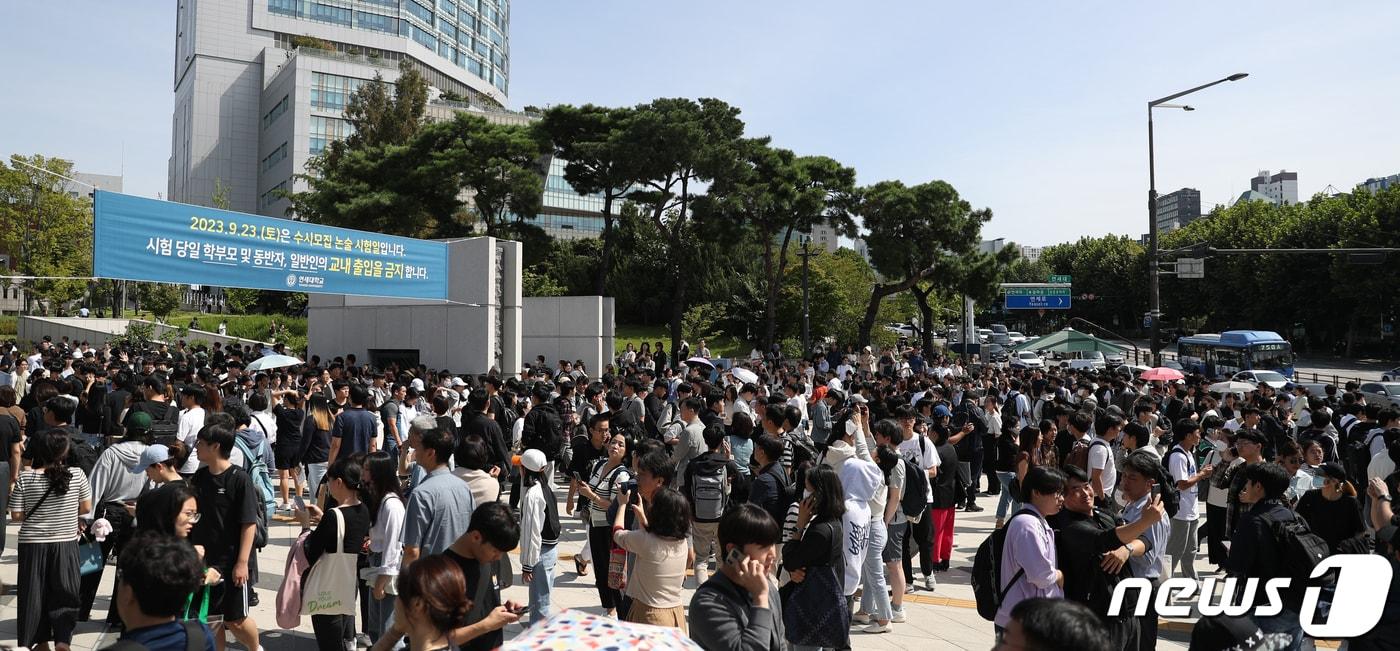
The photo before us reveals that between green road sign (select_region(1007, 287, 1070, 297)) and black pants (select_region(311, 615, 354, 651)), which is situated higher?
green road sign (select_region(1007, 287, 1070, 297))

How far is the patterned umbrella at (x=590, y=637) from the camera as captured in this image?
7.27 ft

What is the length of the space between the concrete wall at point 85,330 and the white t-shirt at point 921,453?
105ft

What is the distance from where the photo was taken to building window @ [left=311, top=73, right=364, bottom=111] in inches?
2667

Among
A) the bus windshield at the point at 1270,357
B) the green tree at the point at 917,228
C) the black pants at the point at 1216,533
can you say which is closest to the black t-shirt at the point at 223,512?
the black pants at the point at 1216,533

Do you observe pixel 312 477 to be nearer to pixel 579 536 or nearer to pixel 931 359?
pixel 579 536

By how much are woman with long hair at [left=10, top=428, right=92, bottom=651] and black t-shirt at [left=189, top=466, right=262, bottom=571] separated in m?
0.81

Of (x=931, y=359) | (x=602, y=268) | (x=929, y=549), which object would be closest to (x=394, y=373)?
(x=929, y=549)

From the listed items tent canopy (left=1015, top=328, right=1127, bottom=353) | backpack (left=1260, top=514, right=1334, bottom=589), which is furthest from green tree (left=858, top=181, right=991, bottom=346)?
backpack (left=1260, top=514, right=1334, bottom=589)

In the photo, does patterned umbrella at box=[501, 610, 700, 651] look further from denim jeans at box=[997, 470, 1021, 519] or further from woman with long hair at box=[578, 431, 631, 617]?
denim jeans at box=[997, 470, 1021, 519]

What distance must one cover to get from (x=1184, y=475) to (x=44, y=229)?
161ft

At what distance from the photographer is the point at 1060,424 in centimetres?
928

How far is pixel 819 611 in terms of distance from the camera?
14.2ft

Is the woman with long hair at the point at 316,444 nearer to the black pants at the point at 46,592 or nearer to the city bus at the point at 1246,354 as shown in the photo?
the black pants at the point at 46,592

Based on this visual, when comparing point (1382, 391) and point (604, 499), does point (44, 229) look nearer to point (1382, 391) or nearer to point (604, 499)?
point (604, 499)
